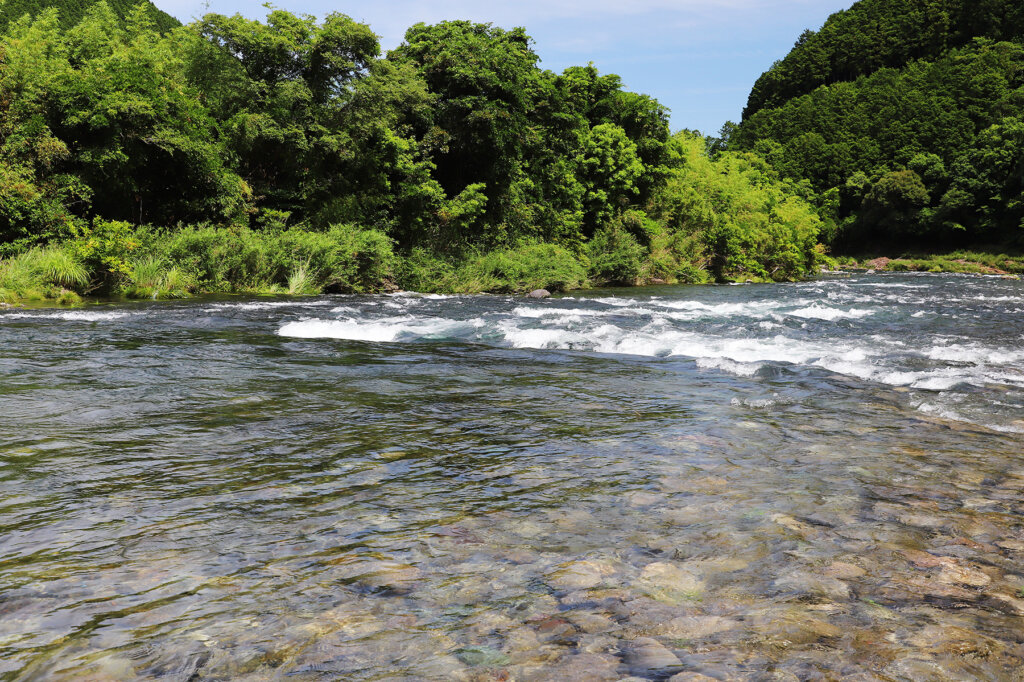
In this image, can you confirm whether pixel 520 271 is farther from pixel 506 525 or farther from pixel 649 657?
pixel 649 657

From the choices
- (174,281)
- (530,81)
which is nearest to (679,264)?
(530,81)

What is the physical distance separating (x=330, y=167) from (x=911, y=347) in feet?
80.1

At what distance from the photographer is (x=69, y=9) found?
5416 centimetres

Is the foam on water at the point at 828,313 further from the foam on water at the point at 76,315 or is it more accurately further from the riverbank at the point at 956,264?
the riverbank at the point at 956,264

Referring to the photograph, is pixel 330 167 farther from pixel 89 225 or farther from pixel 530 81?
pixel 530 81

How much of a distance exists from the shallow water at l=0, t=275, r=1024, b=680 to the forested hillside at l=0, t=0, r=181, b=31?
50.8m

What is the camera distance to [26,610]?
2.35 metres

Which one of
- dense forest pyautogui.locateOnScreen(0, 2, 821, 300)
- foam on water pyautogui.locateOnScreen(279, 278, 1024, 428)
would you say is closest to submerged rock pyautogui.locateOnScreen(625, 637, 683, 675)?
foam on water pyautogui.locateOnScreen(279, 278, 1024, 428)

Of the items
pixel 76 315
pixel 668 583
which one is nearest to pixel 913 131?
pixel 76 315

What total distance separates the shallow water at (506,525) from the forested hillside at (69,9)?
A: 50.8m

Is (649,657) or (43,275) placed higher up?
(43,275)

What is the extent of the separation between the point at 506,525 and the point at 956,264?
246 ft

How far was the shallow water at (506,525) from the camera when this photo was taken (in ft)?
7.00

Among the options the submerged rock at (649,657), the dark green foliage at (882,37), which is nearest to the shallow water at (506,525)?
the submerged rock at (649,657)
